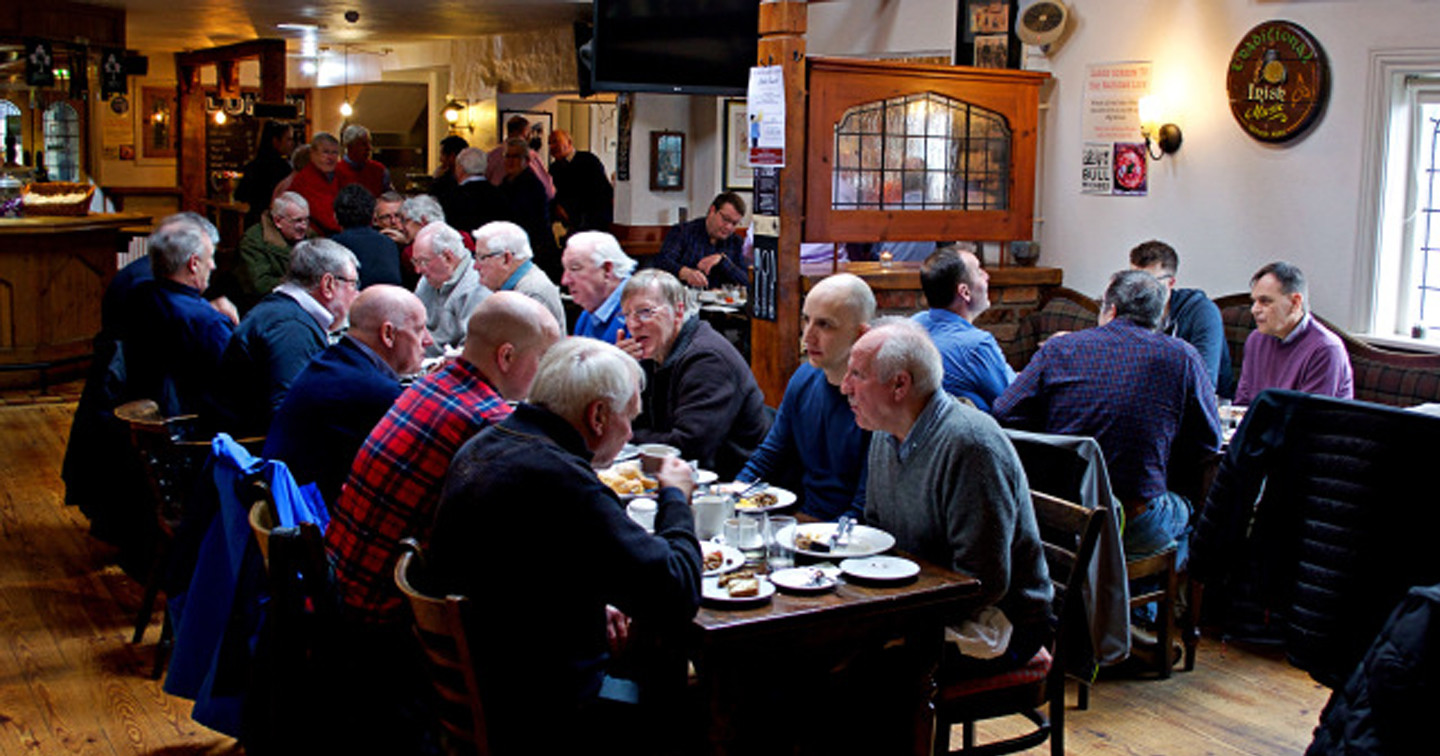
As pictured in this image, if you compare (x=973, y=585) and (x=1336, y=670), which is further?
(x=1336, y=670)

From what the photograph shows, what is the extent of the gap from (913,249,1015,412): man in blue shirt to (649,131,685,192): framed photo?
6553 mm

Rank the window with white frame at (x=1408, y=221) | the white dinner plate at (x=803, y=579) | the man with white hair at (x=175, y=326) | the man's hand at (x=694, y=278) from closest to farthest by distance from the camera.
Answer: the white dinner plate at (x=803, y=579)
the man with white hair at (x=175, y=326)
the window with white frame at (x=1408, y=221)
the man's hand at (x=694, y=278)

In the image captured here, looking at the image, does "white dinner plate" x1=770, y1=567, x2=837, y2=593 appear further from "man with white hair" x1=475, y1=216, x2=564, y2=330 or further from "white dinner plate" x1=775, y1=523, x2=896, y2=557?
"man with white hair" x1=475, y1=216, x2=564, y2=330

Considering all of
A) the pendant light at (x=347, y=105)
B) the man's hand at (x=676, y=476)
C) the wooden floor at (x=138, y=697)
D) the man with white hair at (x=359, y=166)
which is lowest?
the wooden floor at (x=138, y=697)

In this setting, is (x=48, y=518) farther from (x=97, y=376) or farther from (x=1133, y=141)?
(x=1133, y=141)

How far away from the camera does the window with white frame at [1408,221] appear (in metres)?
6.77

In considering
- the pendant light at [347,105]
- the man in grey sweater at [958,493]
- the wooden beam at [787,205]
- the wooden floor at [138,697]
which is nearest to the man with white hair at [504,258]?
the wooden beam at [787,205]

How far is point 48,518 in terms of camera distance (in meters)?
6.90

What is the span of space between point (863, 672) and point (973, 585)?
0.38 m

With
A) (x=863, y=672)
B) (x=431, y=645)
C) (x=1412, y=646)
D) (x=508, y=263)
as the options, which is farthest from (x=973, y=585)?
(x=508, y=263)

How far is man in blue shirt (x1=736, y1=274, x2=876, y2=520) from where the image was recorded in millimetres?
4125

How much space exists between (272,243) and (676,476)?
583 centimetres

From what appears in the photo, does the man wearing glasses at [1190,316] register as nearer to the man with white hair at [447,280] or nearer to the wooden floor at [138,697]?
the wooden floor at [138,697]

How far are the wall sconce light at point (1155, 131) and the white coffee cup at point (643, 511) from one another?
5.05 meters
